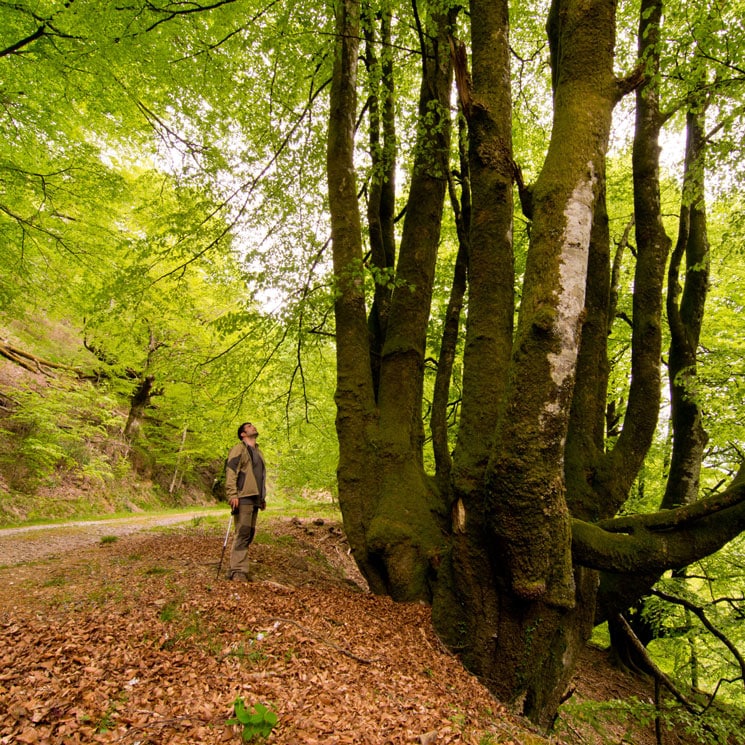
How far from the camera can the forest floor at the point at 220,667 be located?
6.84ft

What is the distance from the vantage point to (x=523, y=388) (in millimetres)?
2898

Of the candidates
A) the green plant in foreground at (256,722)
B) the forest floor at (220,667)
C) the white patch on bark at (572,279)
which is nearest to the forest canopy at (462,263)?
the white patch on bark at (572,279)

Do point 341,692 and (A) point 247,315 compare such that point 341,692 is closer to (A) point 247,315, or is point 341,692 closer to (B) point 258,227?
(A) point 247,315

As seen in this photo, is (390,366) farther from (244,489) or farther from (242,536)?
(242,536)

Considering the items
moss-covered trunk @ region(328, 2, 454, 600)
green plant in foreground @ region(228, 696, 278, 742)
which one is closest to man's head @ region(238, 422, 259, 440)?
moss-covered trunk @ region(328, 2, 454, 600)

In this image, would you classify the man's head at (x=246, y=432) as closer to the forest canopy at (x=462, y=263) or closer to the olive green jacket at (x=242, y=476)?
the olive green jacket at (x=242, y=476)

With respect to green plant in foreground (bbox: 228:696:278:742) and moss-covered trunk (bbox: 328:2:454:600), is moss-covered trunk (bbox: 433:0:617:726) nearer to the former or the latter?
moss-covered trunk (bbox: 328:2:454:600)

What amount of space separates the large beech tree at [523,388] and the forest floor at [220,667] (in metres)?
0.50

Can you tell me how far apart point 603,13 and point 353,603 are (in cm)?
537

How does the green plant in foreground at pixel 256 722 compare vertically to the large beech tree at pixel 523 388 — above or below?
below

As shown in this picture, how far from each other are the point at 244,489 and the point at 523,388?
3715mm

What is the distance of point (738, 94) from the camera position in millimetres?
4270

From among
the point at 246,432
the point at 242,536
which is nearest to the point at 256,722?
the point at 242,536

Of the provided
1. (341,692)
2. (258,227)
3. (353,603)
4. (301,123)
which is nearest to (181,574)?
(353,603)
